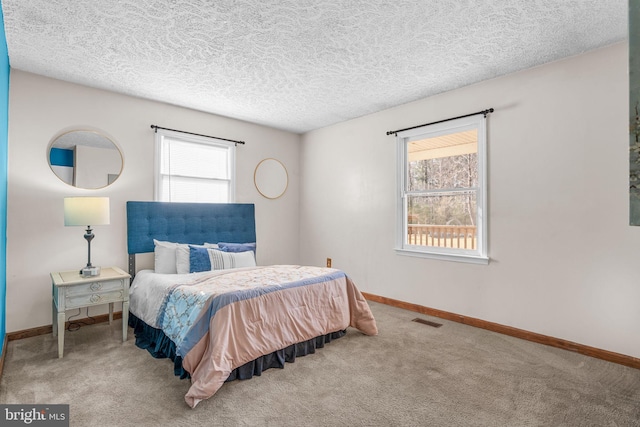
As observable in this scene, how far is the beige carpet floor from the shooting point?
193 centimetres

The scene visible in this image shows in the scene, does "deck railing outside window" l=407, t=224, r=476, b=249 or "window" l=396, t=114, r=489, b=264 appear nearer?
"window" l=396, t=114, r=489, b=264

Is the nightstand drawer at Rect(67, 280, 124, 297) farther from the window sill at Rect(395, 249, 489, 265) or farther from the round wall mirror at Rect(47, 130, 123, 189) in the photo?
the window sill at Rect(395, 249, 489, 265)

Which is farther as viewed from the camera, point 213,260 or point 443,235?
point 443,235

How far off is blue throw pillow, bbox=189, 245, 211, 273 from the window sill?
2300 millimetres

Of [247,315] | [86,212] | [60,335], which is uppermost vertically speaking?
[86,212]

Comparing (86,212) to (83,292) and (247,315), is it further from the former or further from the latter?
(247,315)

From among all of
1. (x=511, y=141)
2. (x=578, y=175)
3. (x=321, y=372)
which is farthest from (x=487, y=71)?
(x=321, y=372)

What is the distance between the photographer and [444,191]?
3.83 metres

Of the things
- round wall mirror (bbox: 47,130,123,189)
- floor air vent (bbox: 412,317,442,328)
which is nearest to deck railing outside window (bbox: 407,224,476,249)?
floor air vent (bbox: 412,317,442,328)

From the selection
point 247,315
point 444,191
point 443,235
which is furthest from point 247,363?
point 444,191

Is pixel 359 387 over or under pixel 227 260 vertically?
under

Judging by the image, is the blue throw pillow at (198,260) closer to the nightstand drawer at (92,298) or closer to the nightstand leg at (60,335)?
the nightstand drawer at (92,298)

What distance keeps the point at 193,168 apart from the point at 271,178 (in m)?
1.22

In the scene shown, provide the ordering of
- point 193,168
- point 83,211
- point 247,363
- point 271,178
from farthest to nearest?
1. point 271,178
2. point 193,168
3. point 83,211
4. point 247,363
